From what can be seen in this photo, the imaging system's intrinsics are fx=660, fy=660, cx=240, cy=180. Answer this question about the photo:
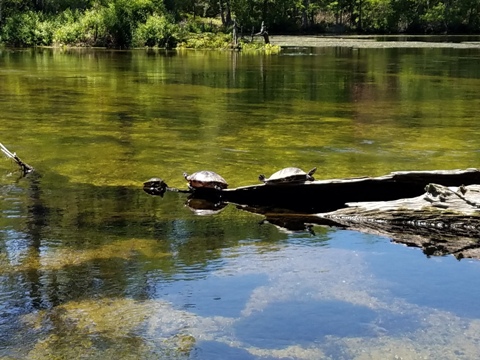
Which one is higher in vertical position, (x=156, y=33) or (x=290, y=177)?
(x=156, y=33)

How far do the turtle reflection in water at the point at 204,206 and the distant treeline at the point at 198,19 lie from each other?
34891 mm

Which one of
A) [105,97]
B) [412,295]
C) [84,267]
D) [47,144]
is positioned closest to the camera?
[412,295]

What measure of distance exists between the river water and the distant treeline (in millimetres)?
29788

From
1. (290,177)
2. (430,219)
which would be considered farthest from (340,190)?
(430,219)

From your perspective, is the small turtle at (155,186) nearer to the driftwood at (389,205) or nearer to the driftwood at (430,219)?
the driftwood at (389,205)

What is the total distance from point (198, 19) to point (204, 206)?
167 ft

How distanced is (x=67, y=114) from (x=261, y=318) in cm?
907

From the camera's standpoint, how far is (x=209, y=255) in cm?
515

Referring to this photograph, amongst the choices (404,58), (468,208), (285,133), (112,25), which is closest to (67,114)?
(285,133)

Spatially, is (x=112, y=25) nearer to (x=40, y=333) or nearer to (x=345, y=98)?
(x=345, y=98)

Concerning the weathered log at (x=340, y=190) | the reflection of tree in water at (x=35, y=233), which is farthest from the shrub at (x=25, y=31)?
the weathered log at (x=340, y=190)

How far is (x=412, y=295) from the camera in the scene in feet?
14.5

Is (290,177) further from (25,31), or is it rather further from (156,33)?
(25,31)

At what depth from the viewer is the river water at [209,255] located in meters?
3.77
